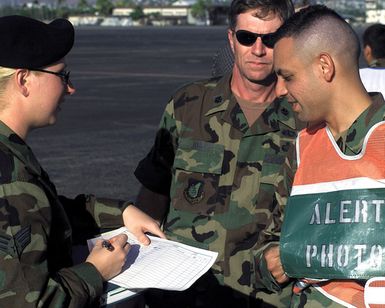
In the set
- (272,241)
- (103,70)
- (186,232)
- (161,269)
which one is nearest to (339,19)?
(272,241)

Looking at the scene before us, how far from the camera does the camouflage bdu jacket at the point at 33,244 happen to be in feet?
9.03

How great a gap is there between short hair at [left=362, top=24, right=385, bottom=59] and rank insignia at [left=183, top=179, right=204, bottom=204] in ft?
12.9

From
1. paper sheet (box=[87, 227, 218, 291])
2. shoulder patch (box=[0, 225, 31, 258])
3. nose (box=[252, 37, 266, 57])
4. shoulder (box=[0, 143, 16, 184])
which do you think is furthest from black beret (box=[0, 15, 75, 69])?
nose (box=[252, 37, 266, 57])

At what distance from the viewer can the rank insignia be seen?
4.23 meters

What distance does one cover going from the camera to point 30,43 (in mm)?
3031

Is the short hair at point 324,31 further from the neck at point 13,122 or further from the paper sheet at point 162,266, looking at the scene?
the neck at point 13,122

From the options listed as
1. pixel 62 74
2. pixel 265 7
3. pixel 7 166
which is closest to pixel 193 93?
pixel 265 7

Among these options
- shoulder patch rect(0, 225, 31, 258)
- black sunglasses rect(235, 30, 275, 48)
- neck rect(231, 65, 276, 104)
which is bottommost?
neck rect(231, 65, 276, 104)

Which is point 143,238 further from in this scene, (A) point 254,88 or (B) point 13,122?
(A) point 254,88

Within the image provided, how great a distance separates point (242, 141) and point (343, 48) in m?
1.20

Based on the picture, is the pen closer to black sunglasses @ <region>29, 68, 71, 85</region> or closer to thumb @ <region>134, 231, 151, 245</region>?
thumb @ <region>134, 231, 151, 245</region>

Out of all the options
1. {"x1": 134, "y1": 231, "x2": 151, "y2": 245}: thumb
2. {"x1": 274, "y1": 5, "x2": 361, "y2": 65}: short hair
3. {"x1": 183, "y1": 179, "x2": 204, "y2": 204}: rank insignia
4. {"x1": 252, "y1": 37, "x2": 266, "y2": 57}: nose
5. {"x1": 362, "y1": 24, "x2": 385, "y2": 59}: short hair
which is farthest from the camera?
{"x1": 362, "y1": 24, "x2": 385, "y2": 59}: short hair

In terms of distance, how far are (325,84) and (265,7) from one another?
1177mm

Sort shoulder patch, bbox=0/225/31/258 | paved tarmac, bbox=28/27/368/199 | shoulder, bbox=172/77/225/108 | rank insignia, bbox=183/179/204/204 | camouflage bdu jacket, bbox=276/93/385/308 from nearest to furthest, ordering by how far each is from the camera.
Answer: shoulder patch, bbox=0/225/31/258 < camouflage bdu jacket, bbox=276/93/385/308 < rank insignia, bbox=183/179/204/204 < shoulder, bbox=172/77/225/108 < paved tarmac, bbox=28/27/368/199
